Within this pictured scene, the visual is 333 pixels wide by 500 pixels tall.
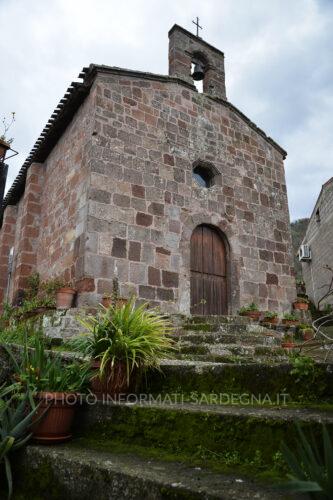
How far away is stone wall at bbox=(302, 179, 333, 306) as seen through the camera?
16.4 metres

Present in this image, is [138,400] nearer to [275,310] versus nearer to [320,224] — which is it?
[275,310]

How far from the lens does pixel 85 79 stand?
8469 mm

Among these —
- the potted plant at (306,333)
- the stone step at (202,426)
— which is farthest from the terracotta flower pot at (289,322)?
the stone step at (202,426)

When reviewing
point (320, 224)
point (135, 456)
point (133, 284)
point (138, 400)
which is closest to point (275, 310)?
point (133, 284)

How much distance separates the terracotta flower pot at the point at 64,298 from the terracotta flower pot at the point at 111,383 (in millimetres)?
4026

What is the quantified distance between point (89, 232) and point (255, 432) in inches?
218

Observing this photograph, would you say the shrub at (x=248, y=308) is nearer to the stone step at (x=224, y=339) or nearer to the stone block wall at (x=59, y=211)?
the stone step at (x=224, y=339)

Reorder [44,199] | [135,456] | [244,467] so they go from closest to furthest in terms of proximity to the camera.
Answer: [244,467] → [135,456] → [44,199]

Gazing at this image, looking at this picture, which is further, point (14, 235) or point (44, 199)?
point (14, 235)

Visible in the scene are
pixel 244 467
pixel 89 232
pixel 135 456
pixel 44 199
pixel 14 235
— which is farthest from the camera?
pixel 14 235

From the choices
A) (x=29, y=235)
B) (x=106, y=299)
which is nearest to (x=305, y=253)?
(x=29, y=235)

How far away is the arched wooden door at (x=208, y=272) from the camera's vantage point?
8.48 meters

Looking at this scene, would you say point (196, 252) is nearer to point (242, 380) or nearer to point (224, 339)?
point (224, 339)

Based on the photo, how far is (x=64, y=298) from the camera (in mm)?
6930
